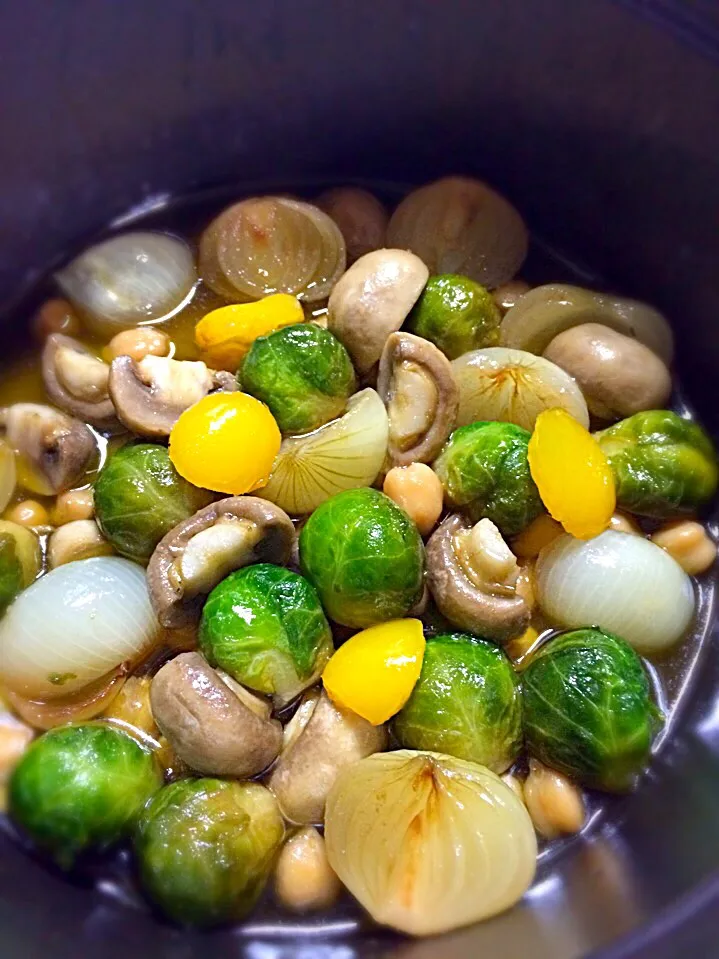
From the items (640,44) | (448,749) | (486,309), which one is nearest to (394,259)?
(486,309)

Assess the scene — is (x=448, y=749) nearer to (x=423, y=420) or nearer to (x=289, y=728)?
(x=289, y=728)

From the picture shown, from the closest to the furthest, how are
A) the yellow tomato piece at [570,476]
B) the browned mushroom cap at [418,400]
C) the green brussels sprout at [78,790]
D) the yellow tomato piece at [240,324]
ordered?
the green brussels sprout at [78,790], the yellow tomato piece at [570,476], the browned mushroom cap at [418,400], the yellow tomato piece at [240,324]

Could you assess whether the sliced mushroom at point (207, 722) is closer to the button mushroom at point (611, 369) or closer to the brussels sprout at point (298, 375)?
the brussels sprout at point (298, 375)

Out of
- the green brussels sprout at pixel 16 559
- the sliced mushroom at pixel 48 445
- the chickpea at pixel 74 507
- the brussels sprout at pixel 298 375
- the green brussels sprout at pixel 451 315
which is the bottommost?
the green brussels sprout at pixel 16 559

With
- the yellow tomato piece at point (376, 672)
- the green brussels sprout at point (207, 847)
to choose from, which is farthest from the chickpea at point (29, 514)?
the yellow tomato piece at point (376, 672)

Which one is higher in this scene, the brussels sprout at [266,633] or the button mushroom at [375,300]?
the button mushroom at [375,300]

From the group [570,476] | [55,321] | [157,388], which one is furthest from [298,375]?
[55,321]

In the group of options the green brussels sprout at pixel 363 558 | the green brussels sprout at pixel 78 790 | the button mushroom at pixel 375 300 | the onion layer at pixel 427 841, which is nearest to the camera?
the onion layer at pixel 427 841
